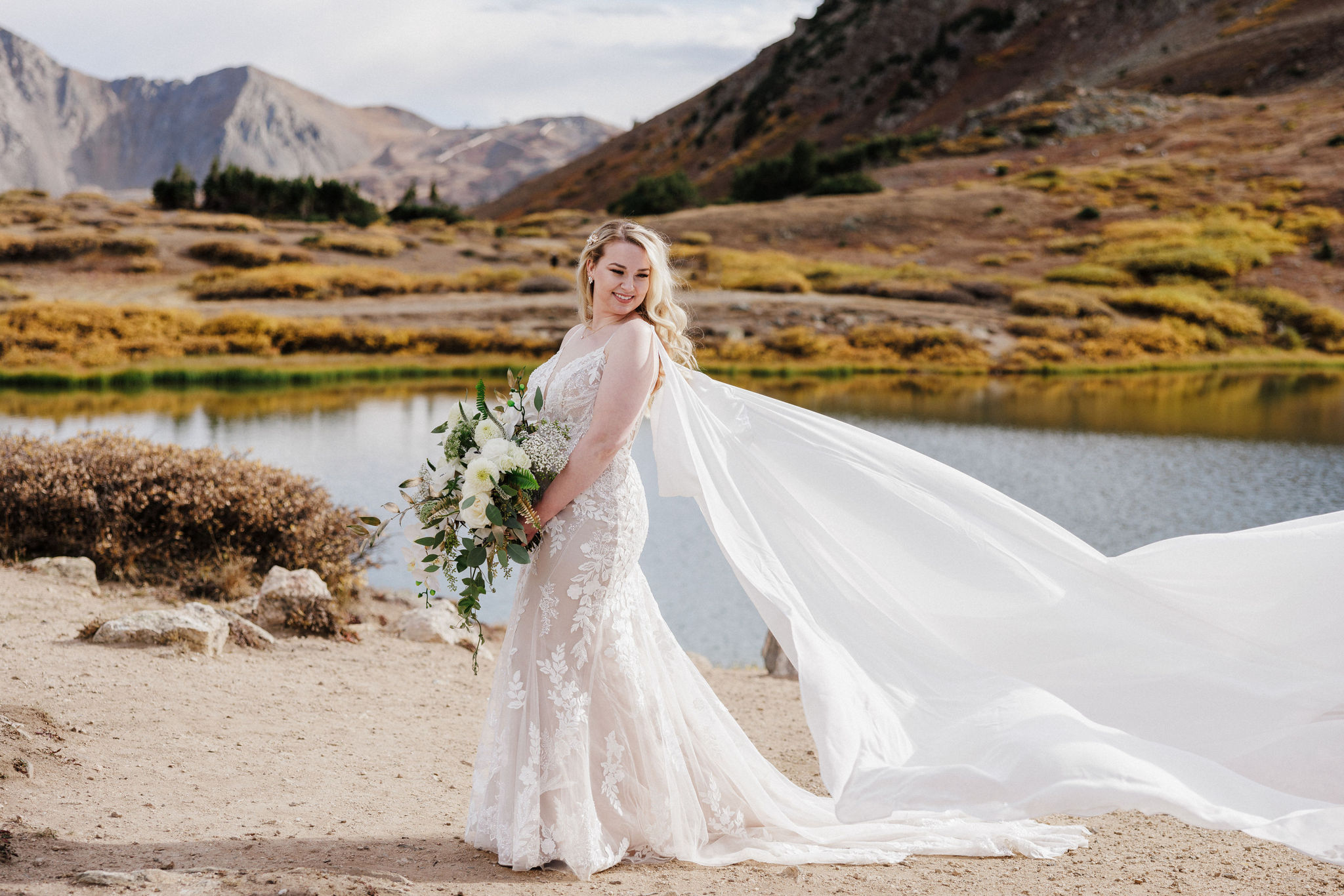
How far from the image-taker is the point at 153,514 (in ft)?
26.9

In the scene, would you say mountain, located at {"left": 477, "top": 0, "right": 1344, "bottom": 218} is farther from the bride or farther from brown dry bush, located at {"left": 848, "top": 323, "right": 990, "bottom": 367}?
the bride

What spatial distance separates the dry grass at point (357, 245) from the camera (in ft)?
138

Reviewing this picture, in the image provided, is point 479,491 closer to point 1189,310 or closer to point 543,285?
point 543,285

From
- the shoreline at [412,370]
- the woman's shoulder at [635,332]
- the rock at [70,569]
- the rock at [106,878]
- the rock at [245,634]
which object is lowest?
the rock at [245,634]

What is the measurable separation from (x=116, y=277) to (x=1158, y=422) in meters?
34.9

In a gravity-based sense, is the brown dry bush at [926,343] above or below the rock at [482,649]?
above

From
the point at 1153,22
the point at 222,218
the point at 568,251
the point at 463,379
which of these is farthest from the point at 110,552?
the point at 1153,22

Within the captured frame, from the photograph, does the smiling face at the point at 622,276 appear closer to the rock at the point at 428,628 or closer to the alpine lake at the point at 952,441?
the alpine lake at the point at 952,441

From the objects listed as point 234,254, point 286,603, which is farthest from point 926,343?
point 286,603

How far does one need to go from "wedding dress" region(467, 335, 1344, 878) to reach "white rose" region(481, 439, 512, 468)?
0.98ft

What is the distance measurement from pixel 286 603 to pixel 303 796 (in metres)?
3.04

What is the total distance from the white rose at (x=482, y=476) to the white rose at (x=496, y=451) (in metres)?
0.01

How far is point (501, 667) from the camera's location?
369cm

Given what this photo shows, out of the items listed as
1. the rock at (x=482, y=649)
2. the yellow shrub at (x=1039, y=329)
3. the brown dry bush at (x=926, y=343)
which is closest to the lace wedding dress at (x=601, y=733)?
the rock at (x=482, y=649)
